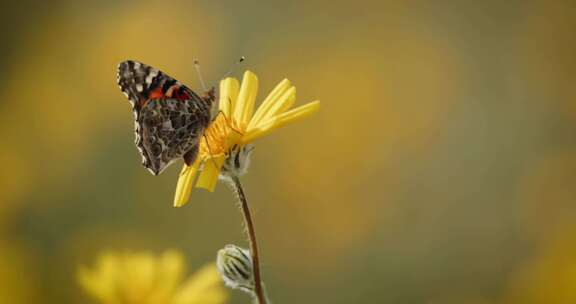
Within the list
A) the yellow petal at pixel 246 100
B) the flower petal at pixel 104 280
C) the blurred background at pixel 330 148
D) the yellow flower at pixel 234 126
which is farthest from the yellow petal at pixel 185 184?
the blurred background at pixel 330 148

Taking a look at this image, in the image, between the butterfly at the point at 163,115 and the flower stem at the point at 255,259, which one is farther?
the butterfly at the point at 163,115

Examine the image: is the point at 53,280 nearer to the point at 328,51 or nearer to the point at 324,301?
the point at 324,301

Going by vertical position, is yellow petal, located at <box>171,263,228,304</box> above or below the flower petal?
below

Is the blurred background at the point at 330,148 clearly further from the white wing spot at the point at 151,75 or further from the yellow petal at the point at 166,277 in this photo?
the white wing spot at the point at 151,75

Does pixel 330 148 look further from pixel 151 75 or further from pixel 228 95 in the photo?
pixel 151 75

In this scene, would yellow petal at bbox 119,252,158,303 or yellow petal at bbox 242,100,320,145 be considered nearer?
yellow petal at bbox 242,100,320,145

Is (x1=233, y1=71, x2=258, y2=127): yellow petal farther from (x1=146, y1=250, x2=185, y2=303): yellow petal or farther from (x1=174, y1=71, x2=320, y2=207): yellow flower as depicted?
(x1=146, y1=250, x2=185, y2=303): yellow petal

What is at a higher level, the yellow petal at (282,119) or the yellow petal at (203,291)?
the yellow petal at (282,119)

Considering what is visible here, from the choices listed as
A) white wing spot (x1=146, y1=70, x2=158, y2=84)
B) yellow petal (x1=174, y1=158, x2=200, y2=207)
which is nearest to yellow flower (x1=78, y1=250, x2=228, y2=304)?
yellow petal (x1=174, y1=158, x2=200, y2=207)
